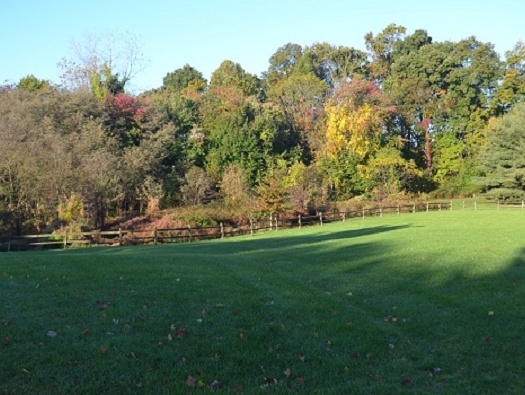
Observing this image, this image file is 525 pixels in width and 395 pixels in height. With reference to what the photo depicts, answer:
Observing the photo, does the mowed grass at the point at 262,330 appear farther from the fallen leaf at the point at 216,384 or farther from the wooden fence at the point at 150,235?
the wooden fence at the point at 150,235

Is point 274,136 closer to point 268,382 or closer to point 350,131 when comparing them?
point 350,131

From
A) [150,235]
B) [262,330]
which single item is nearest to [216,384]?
[262,330]

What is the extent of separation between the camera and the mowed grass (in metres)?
4.85

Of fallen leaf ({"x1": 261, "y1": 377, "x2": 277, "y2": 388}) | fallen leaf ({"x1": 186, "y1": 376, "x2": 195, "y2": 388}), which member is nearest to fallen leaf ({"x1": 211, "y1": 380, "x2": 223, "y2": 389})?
fallen leaf ({"x1": 186, "y1": 376, "x2": 195, "y2": 388})

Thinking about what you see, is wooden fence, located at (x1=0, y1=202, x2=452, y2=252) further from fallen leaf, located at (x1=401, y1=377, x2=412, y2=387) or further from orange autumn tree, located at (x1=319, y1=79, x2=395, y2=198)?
fallen leaf, located at (x1=401, y1=377, x2=412, y2=387)

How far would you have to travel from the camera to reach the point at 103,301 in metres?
8.11

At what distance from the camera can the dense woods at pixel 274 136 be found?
108ft

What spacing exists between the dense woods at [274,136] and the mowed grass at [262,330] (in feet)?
72.7

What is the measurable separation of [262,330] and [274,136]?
47581mm

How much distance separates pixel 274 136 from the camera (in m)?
53.3

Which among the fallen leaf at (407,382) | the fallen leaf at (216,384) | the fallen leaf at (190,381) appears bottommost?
the fallen leaf at (407,382)

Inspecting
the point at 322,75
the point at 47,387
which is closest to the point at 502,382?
the point at 47,387

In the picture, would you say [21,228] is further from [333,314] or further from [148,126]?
[333,314]

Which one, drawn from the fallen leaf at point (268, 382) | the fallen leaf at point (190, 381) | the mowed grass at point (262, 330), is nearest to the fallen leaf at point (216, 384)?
the mowed grass at point (262, 330)
